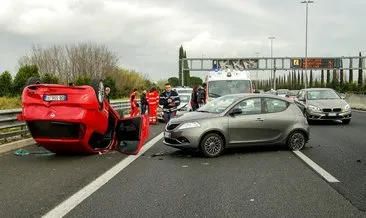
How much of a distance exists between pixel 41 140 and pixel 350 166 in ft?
20.6

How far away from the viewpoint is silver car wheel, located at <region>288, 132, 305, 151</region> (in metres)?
11.8

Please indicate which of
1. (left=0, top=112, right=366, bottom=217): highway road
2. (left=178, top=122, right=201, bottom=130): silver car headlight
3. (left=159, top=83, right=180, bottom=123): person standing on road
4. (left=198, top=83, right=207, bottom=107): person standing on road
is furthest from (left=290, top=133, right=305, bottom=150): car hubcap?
(left=198, top=83, right=207, bottom=107): person standing on road

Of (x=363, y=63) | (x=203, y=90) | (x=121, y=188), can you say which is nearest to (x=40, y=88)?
(x=121, y=188)

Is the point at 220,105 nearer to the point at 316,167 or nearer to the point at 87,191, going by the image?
the point at 316,167

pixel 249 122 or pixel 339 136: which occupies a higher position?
pixel 249 122

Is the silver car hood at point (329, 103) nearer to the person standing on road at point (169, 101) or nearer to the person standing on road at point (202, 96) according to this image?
the person standing on road at point (202, 96)

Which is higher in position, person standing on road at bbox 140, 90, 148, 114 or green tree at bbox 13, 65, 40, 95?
green tree at bbox 13, 65, 40, 95

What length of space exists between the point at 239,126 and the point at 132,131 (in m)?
2.66

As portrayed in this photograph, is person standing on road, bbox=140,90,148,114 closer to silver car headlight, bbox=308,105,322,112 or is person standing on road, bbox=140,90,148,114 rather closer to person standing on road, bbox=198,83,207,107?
person standing on road, bbox=198,83,207,107

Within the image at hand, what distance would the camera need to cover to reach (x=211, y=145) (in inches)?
422

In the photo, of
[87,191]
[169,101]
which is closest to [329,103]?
[169,101]

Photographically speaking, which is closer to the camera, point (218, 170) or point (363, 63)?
point (218, 170)

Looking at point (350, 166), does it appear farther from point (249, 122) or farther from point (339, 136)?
point (339, 136)

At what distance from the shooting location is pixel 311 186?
293 inches
